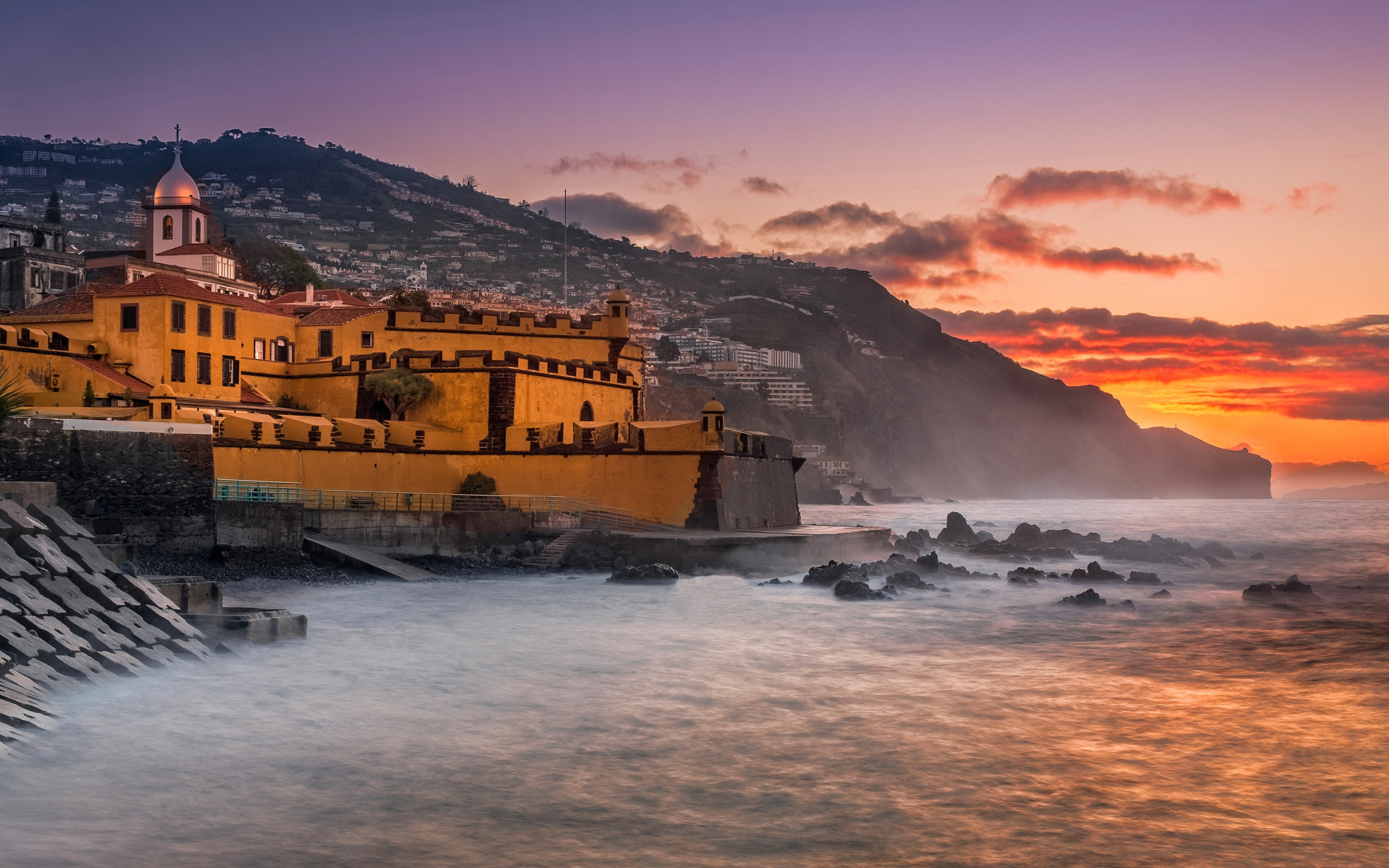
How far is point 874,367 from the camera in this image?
180375 millimetres

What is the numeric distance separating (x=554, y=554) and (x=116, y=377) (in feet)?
50.6

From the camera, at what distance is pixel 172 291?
35656mm

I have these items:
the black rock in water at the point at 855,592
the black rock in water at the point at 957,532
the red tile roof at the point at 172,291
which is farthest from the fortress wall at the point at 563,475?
the black rock in water at the point at 957,532

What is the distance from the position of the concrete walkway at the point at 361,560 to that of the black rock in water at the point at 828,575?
958 centimetres

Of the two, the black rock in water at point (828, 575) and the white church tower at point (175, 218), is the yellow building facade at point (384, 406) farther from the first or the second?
the white church tower at point (175, 218)

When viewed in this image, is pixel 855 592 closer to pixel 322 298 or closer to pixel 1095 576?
pixel 1095 576

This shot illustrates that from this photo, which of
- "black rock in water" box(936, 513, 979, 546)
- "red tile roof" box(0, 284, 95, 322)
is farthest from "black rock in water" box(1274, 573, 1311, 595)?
"red tile roof" box(0, 284, 95, 322)

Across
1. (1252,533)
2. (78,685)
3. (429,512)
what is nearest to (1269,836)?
(78,685)

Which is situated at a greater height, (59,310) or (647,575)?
(59,310)

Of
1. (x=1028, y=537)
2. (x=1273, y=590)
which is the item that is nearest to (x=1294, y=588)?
(x=1273, y=590)

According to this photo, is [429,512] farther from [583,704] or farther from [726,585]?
[583,704]

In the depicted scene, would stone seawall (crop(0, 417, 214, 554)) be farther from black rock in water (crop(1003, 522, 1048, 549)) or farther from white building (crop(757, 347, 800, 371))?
white building (crop(757, 347, 800, 371))

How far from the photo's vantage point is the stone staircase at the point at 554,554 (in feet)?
97.5

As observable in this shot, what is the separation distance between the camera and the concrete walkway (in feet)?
86.9
